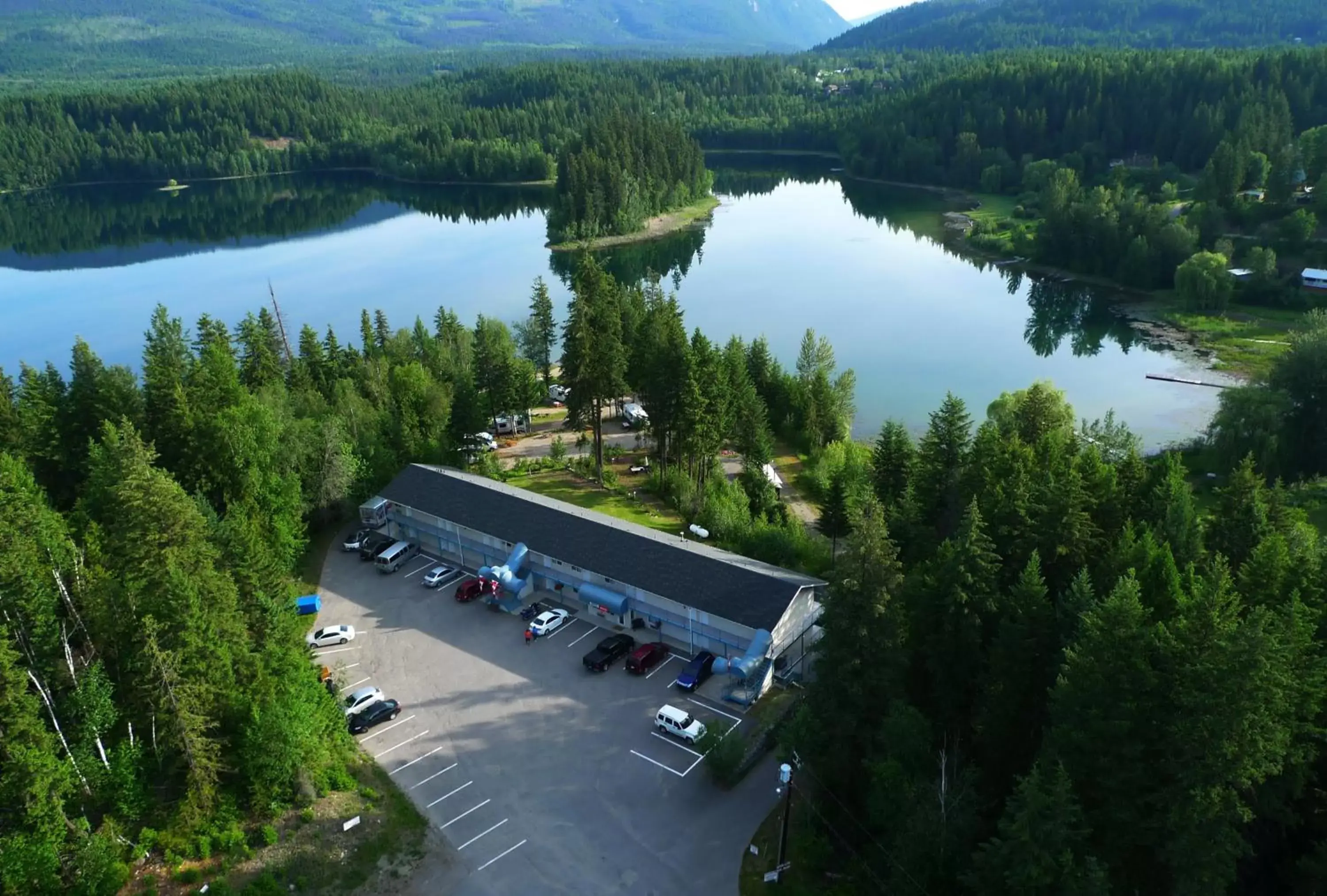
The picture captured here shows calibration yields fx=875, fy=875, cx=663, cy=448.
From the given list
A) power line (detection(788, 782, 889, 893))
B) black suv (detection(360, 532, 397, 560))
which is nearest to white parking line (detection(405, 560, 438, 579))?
black suv (detection(360, 532, 397, 560))

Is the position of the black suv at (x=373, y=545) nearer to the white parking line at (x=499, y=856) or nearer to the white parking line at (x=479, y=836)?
the white parking line at (x=479, y=836)

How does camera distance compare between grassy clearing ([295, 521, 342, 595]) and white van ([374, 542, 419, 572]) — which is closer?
grassy clearing ([295, 521, 342, 595])

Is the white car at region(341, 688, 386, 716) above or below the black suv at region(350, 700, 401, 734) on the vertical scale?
above

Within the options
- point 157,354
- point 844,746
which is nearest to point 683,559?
point 844,746

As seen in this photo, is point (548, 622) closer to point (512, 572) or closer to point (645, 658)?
point (512, 572)

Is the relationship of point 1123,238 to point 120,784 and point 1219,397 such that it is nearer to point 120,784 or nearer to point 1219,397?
point 1219,397

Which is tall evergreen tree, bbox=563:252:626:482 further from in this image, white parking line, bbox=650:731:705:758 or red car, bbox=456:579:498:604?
white parking line, bbox=650:731:705:758

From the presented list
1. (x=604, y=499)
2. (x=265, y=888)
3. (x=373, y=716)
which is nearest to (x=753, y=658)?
(x=373, y=716)
